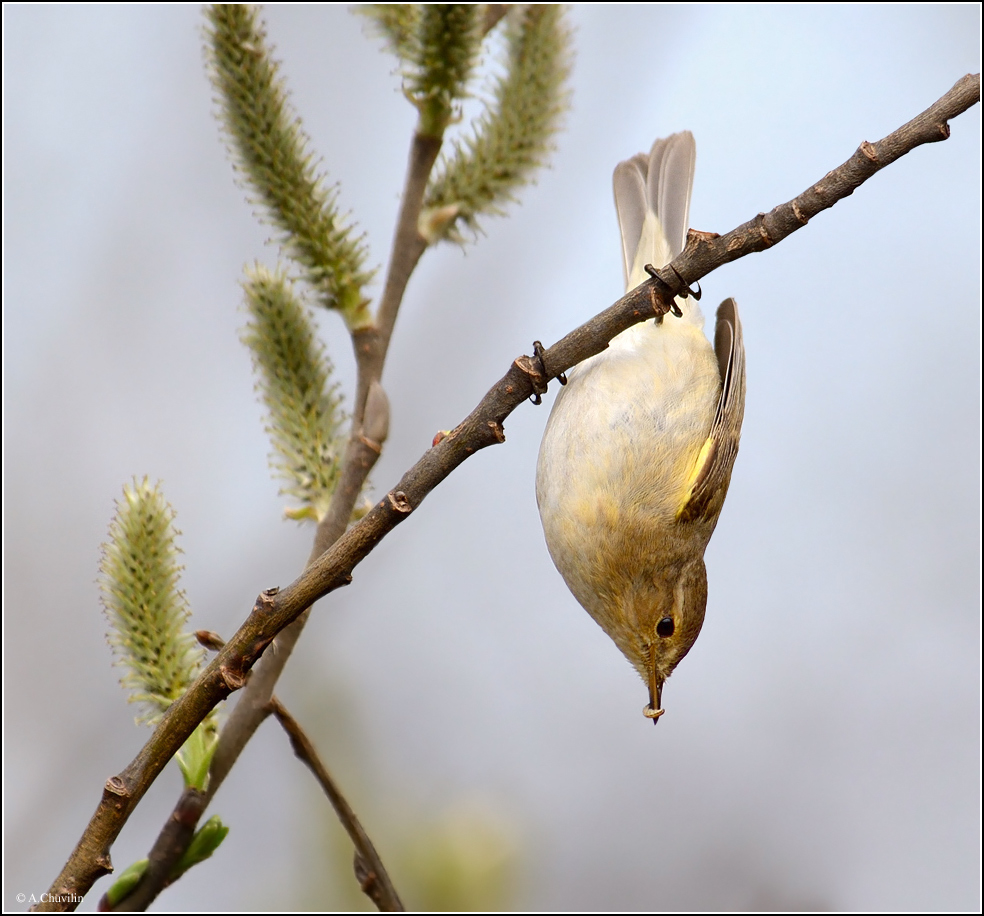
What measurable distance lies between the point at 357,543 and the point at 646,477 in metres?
0.74

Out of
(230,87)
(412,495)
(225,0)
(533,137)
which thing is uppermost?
(225,0)

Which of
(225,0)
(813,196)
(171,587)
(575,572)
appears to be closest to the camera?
(813,196)

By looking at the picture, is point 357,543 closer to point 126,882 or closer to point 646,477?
point 126,882

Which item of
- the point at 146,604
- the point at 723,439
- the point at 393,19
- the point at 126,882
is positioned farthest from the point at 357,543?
the point at 393,19

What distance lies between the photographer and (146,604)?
1.34m

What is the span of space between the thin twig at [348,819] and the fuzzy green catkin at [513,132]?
831 mm

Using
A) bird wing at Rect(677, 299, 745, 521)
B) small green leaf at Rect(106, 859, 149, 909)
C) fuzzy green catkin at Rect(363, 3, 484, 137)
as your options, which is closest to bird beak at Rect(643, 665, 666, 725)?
bird wing at Rect(677, 299, 745, 521)

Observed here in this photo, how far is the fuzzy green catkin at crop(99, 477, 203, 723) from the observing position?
1.34 m

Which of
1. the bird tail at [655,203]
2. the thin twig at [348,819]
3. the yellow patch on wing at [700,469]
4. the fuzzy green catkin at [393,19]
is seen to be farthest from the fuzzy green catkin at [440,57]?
the thin twig at [348,819]

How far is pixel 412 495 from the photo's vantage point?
3.59 feet

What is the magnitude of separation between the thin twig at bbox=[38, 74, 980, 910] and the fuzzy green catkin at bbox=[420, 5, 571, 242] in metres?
0.62

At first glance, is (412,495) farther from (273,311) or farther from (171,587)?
(273,311)

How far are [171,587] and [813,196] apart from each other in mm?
997

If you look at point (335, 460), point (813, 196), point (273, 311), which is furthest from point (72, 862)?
point (813, 196)
